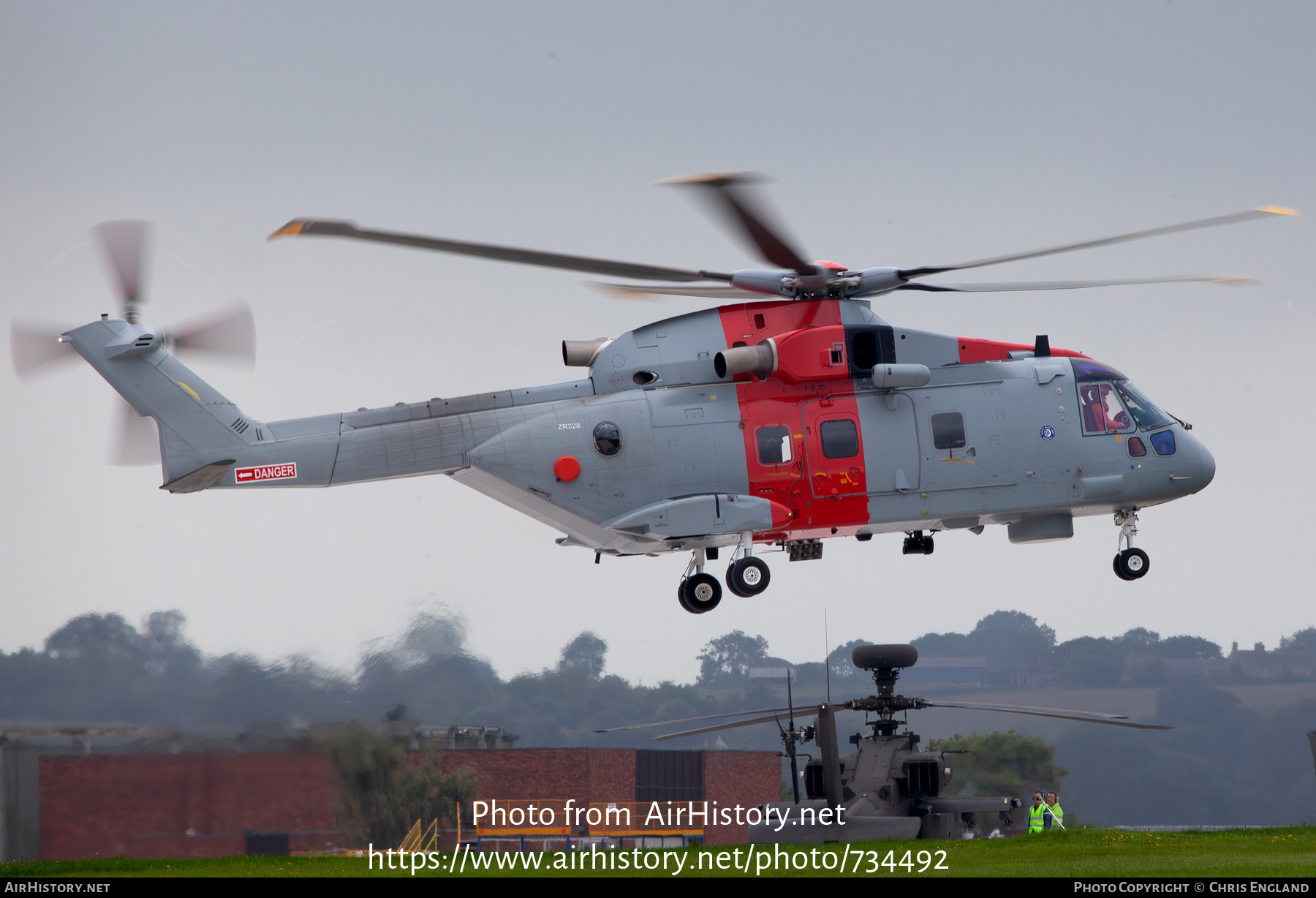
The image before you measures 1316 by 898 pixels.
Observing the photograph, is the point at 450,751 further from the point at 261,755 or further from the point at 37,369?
the point at 37,369

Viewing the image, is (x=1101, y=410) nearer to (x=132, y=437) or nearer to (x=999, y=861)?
(x=999, y=861)

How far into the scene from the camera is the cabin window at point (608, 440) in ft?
50.2

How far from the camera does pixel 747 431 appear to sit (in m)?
15.6

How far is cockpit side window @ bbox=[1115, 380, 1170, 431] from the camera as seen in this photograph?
1688 centimetres

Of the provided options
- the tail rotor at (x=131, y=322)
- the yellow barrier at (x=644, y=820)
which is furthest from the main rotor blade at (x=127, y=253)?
the yellow barrier at (x=644, y=820)

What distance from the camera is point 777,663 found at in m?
43.4

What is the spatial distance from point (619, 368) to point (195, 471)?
546 centimetres

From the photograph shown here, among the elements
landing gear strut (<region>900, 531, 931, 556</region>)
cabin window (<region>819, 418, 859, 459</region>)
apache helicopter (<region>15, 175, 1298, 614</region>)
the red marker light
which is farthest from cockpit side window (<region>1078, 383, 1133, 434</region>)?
the red marker light

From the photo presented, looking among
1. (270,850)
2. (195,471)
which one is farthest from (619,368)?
(270,850)

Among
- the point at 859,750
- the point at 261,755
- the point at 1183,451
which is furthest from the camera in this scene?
the point at 859,750

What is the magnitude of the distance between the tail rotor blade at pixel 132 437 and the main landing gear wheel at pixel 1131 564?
13.2 meters

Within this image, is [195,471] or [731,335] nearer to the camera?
[195,471]

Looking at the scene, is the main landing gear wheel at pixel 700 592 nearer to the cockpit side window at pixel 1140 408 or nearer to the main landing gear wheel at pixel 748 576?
the main landing gear wheel at pixel 748 576

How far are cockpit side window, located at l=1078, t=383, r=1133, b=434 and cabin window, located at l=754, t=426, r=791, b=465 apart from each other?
4.30 meters
